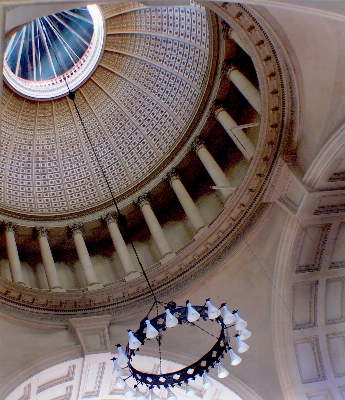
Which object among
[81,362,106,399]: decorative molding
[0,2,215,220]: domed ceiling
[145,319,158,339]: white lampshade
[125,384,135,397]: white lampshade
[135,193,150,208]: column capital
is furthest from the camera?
[0,2,215,220]: domed ceiling

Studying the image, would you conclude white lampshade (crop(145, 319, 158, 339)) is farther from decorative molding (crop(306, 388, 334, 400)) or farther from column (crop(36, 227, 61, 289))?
decorative molding (crop(306, 388, 334, 400))

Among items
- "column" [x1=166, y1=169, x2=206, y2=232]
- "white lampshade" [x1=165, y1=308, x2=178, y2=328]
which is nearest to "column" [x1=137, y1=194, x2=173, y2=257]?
"column" [x1=166, y1=169, x2=206, y2=232]

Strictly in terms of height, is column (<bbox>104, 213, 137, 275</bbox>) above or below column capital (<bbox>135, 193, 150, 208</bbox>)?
below

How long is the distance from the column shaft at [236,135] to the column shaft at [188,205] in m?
1.93

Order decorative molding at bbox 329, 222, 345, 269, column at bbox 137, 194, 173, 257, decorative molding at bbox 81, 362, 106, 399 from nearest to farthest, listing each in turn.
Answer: decorative molding at bbox 81, 362, 106, 399 < decorative molding at bbox 329, 222, 345, 269 < column at bbox 137, 194, 173, 257

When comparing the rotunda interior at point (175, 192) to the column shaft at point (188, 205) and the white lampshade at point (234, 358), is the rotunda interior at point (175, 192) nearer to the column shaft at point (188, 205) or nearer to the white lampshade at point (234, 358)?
the column shaft at point (188, 205)

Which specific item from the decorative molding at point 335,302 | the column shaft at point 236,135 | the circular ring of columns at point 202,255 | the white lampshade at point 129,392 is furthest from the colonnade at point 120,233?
the white lampshade at point 129,392

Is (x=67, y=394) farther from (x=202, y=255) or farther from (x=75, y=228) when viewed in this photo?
(x=75, y=228)

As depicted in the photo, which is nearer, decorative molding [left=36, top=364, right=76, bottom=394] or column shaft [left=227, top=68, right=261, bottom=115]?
decorative molding [left=36, top=364, right=76, bottom=394]

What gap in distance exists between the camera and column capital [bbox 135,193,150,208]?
519 inches

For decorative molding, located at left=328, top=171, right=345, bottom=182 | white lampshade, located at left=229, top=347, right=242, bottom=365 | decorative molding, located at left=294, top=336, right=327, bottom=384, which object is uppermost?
decorative molding, located at left=328, top=171, right=345, bottom=182

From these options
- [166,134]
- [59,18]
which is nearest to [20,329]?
[166,134]

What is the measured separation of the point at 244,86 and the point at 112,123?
16.8 feet

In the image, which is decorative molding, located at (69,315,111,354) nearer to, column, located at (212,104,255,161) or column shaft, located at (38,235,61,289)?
column shaft, located at (38,235,61,289)
